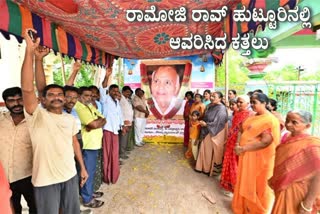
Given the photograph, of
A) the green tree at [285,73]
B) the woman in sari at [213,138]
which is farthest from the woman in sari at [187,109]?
the green tree at [285,73]

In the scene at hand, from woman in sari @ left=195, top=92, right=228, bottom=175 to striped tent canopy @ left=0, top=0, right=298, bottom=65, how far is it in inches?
55.5

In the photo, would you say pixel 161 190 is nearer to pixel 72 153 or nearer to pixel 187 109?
pixel 72 153

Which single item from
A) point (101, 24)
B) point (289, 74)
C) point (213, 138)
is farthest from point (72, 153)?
point (289, 74)

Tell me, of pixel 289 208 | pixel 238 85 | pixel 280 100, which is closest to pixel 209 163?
pixel 289 208

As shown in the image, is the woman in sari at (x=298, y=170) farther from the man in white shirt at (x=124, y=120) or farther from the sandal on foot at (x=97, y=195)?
the man in white shirt at (x=124, y=120)

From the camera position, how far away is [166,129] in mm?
7277

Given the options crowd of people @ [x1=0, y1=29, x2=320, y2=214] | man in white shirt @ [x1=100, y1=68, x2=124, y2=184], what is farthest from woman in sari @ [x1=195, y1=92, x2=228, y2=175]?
man in white shirt @ [x1=100, y1=68, x2=124, y2=184]

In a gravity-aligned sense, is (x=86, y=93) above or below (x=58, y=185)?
above

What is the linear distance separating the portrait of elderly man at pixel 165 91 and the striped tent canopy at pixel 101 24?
9.78 feet

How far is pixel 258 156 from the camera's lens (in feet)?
8.86

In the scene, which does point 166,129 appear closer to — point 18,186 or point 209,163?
point 209,163

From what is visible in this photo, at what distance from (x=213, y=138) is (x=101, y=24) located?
2837mm

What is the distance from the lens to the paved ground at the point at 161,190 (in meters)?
3.17

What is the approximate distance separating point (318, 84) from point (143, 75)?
15.4ft
